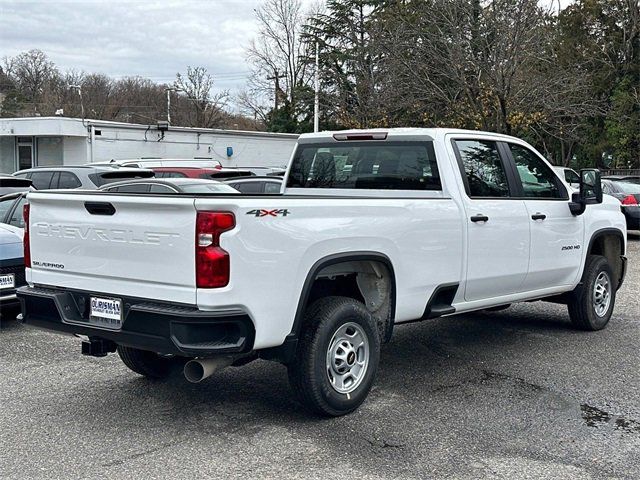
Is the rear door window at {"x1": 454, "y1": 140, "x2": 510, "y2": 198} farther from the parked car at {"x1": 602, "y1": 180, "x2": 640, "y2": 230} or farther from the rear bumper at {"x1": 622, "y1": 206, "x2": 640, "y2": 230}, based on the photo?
the rear bumper at {"x1": 622, "y1": 206, "x2": 640, "y2": 230}

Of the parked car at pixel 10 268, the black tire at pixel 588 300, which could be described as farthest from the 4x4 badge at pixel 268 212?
the black tire at pixel 588 300

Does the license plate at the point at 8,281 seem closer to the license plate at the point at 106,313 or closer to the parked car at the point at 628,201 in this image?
the license plate at the point at 106,313

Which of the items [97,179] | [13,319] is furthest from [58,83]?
[13,319]

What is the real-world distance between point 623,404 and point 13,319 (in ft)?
20.7

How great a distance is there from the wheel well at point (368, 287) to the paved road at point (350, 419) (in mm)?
654

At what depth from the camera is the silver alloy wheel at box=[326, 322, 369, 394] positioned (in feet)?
17.2

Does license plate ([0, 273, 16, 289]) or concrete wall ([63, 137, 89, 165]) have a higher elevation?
concrete wall ([63, 137, 89, 165])

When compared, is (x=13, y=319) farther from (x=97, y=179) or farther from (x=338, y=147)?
(x=97, y=179)

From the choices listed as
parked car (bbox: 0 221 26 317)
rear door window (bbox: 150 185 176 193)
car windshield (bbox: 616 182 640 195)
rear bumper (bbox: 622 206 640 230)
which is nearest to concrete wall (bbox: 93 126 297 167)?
rear door window (bbox: 150 185 176 193)

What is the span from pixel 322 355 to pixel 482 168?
2.55 metres

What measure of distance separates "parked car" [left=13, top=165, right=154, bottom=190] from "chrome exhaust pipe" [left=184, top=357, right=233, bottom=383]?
34.4ft

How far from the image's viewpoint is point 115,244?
16.0 feet

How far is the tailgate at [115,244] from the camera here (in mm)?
4535

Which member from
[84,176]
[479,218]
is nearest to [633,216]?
[84,176]
